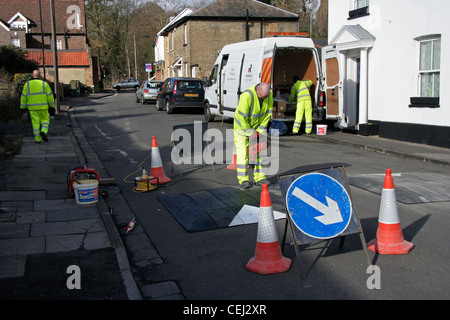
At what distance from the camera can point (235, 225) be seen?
597 cm

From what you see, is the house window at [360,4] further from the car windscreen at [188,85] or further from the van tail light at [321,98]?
the car windscreen at [188,85]

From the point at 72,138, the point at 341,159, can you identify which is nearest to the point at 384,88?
the point at 341,159

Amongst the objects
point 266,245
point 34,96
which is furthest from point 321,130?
point 266,245

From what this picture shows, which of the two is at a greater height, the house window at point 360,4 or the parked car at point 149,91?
the house window at point 360,4

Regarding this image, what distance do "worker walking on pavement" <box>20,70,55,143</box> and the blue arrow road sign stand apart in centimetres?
959

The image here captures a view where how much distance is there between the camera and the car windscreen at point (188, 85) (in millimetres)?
22188

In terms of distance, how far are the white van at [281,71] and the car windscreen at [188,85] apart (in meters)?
5.20

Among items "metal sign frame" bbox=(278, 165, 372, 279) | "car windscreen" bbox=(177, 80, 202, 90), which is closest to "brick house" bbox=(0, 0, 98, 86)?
"car windscreen" bbox=(177, 80, 202, 90)

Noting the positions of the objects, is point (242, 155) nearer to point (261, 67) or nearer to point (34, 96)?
point (261, 67)

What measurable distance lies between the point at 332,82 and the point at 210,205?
8933 mm

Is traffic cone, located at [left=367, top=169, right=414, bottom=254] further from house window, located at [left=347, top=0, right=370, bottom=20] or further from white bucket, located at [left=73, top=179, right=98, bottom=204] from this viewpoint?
house window, located at [left=347, top=0, right=370, bottom=20]

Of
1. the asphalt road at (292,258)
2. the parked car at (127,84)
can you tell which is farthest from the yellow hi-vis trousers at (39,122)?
the parked car at (127,84)

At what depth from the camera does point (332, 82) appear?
47.2ft

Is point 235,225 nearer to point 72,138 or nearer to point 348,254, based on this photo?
point 348,254
